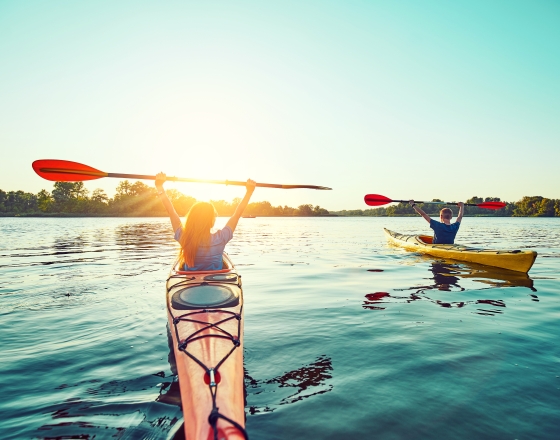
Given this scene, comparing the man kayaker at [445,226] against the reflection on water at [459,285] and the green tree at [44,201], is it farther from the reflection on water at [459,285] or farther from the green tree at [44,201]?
the green tree at [44,201]

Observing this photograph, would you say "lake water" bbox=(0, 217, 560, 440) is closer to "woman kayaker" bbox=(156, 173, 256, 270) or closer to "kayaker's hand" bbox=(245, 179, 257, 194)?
"woman kayaker" bbox=(156, 173, 256, 270)

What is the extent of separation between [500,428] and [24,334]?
6.05 metres

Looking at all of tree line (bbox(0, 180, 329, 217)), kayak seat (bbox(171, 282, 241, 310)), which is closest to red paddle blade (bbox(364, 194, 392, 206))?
kayak seat (bbox(171, 282, 241, 310))

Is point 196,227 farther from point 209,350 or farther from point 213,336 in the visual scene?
point 209,350

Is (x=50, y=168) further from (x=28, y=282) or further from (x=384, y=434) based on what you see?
(x=384, y=434)

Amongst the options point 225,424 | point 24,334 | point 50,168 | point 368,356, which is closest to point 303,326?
point 368,356

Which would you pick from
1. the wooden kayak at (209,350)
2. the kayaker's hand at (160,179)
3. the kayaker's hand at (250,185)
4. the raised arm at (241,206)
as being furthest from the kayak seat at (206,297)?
the kayaker's hand at (250,185)

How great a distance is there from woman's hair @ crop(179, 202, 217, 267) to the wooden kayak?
0.44 metres

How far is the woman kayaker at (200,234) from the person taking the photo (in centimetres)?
501

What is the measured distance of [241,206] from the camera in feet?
18.7

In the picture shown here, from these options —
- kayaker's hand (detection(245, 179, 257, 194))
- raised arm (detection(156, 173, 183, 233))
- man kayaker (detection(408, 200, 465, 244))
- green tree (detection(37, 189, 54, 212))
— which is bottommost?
man kayaker (detection(408, 200, 465, 244))

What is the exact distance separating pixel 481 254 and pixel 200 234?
954cm

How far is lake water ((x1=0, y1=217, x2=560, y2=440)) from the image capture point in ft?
9.98

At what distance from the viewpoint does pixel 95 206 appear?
103 meters
